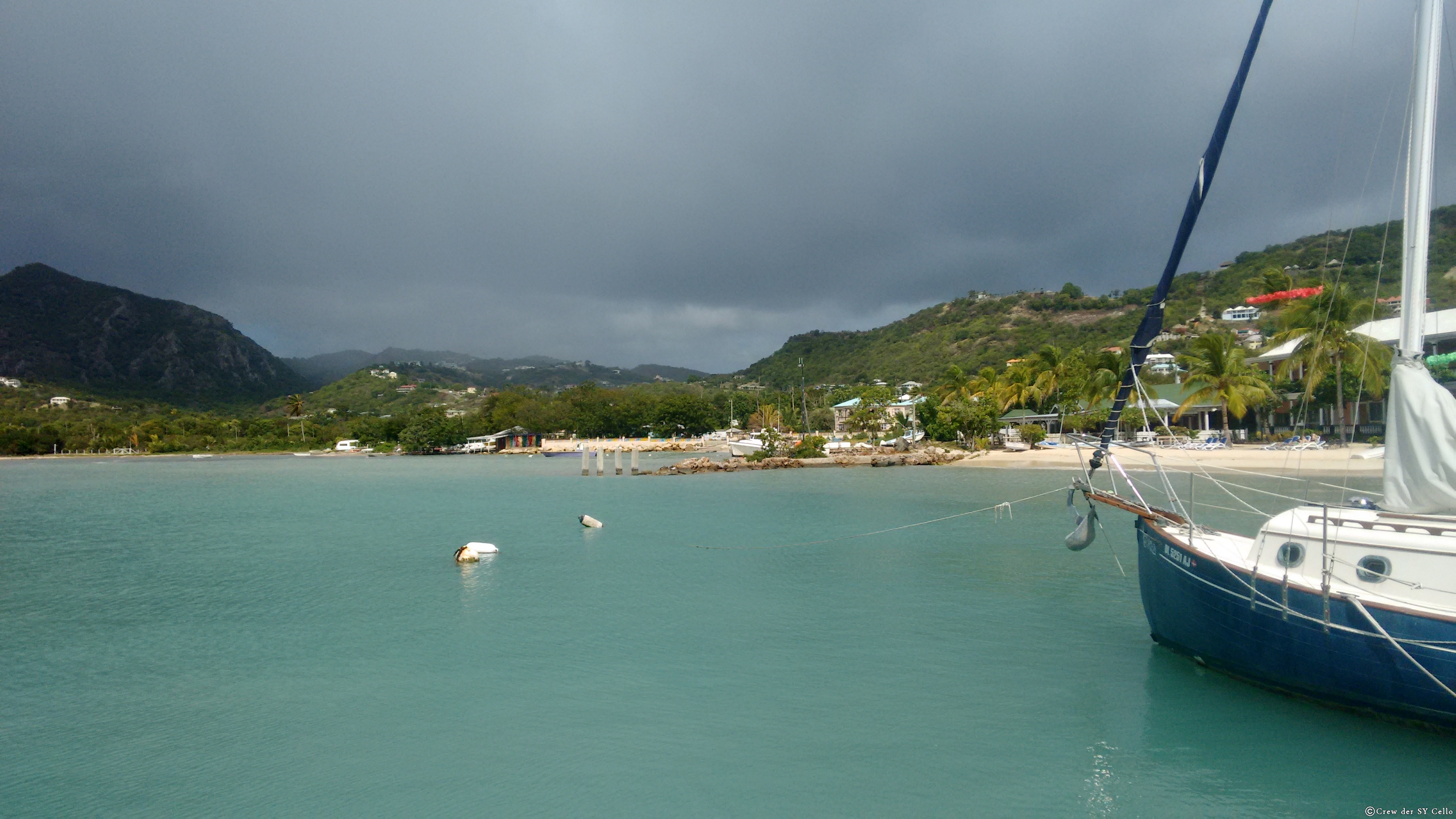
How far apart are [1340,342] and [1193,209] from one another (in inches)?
1427

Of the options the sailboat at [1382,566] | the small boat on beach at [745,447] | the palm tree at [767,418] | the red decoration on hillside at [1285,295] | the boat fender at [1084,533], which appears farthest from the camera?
the palm tree at [767,418]

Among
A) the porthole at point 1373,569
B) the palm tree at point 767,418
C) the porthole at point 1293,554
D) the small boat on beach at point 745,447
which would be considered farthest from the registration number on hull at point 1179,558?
the palm tree at point 767,418

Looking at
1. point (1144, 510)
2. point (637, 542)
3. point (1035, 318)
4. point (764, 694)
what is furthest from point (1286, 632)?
point (1035, 318)

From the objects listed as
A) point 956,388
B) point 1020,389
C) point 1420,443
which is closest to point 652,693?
point 1420,443

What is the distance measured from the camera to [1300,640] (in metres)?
8.45

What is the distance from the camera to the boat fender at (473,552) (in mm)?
22016

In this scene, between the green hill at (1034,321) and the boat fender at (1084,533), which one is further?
the green hill at (1034,321)

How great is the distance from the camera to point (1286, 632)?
8.59 m

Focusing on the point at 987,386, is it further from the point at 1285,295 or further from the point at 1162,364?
the point at 1285,295

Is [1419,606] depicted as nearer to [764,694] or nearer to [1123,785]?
[1123,785]

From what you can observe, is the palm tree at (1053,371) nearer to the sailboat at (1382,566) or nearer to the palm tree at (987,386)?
the palm tree at (987,386)

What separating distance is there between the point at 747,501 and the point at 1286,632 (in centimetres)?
2841

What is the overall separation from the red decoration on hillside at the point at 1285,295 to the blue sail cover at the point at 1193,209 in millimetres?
32704

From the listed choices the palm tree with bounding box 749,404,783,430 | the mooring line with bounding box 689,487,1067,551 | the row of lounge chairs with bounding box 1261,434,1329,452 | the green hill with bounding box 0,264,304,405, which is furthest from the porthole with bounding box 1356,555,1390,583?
the green hill with bounding box 0,264,304,405
